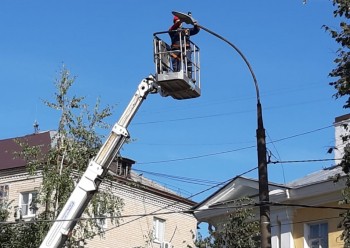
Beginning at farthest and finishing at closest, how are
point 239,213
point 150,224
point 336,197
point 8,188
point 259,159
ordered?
point 150,224, point 8,188, point 336,197, point 239,213, point 259,159

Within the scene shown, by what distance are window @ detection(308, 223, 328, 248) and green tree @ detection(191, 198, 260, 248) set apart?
345cm

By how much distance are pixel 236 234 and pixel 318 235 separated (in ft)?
14.8

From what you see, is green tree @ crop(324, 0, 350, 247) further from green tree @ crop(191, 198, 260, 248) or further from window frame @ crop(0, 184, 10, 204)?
window frame @ crop(0, 184, 10, 204)

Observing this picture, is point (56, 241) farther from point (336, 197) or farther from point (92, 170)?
point (336, 197)

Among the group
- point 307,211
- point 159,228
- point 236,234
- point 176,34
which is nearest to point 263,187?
point 176,34

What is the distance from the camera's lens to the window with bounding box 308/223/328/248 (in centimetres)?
2638

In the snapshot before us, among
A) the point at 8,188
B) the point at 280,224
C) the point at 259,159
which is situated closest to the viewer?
the point at 259,159

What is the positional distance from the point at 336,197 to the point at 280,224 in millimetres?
2595

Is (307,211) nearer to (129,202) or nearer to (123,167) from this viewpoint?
(129,202)

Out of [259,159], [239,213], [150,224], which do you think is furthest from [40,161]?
[150,224]

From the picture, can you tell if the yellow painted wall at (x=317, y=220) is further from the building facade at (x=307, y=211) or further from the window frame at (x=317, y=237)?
the window frame at (x=317, y=237)

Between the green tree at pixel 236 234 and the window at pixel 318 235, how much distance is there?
345 cm

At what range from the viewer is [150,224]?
44.6 m

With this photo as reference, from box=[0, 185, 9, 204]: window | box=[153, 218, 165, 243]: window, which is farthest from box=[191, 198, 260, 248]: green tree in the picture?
box=[153, 218, 165, 243]: window
